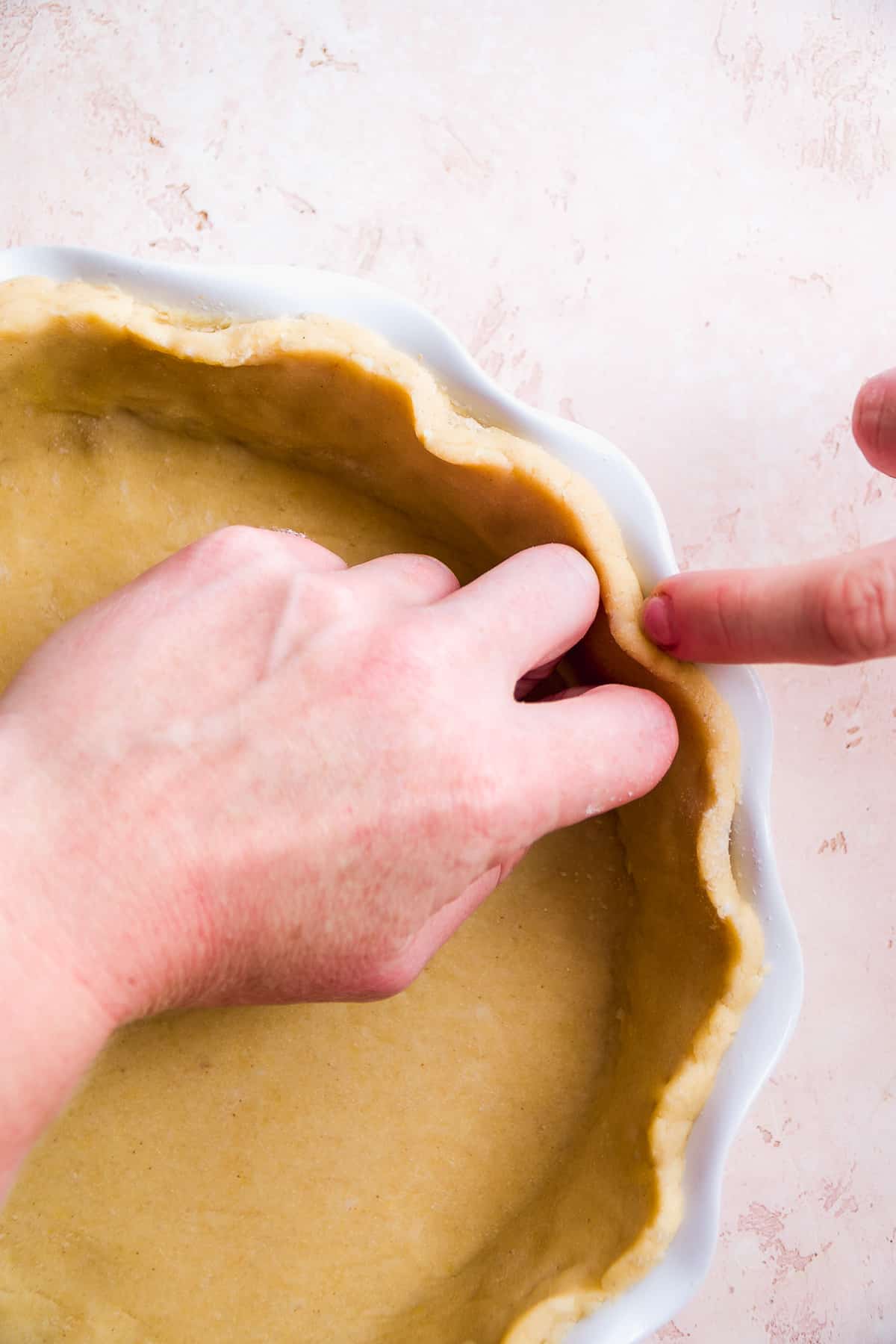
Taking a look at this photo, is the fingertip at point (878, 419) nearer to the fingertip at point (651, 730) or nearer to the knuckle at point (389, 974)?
the fingertip at point (651, 730)

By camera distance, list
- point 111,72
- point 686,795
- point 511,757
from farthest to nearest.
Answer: point 111,72
point 686,795
point 511,757

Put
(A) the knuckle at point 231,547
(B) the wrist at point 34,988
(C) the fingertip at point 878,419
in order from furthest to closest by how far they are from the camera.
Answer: (C) the fingertip at point 878,419 < (A) the knuckle at point 231,547 < (B) the wrist at point 34,988

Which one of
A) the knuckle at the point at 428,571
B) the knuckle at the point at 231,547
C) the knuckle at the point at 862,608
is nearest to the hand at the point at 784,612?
the knuckle at the point at 862,608

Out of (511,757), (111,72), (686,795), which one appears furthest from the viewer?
(111,72)

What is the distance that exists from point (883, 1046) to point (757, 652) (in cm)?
50

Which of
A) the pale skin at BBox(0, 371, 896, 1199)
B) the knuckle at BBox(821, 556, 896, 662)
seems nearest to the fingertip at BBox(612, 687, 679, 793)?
the pale skin at BBox(0, 371, 896, 1199)

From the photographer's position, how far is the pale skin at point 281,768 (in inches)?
22.7

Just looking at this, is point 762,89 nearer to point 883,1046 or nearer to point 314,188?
point 314,188

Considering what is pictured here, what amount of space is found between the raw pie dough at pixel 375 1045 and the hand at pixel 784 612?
0.08 feet

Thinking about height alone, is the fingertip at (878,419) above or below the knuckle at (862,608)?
above

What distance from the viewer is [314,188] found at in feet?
2.94

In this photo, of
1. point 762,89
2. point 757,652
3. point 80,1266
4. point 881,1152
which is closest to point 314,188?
point 762,89

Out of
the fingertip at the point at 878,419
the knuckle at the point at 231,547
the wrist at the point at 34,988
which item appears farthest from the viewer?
the fingertip at the point at 878,419

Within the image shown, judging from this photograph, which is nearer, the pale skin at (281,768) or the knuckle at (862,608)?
the pale skin at (281,768)
